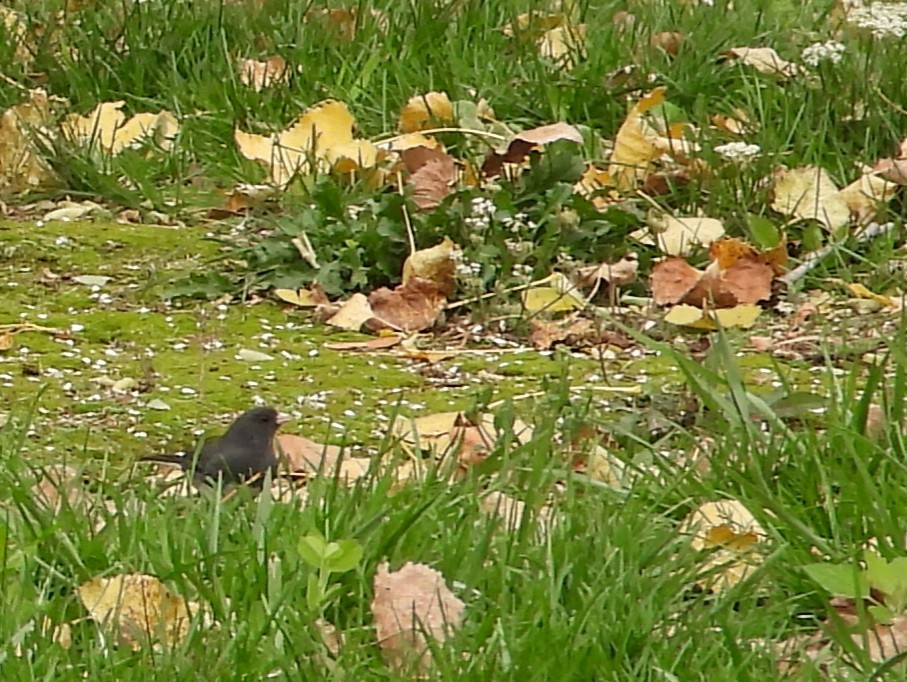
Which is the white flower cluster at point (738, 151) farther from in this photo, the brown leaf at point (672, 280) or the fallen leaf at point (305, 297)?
the fallen leaf at point (305, 297)

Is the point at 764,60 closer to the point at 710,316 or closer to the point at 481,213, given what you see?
the point at 481,213

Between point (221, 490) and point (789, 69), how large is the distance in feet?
8.40

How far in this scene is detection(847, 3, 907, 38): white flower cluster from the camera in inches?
156

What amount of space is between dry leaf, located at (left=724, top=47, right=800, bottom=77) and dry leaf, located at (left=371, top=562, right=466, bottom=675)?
8.78 feet

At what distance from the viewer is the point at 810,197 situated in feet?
13.0

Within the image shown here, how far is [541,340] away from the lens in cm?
358

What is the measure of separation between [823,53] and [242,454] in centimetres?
217

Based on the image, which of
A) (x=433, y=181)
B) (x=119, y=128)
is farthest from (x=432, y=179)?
(x=119, y=128)

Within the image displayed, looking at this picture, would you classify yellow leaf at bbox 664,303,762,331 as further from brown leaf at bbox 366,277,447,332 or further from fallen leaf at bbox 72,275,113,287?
fallen leaf at bbox 72,275,113,287

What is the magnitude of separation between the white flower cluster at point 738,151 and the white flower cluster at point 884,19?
0.37 metres

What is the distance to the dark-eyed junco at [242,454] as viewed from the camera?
103 inches

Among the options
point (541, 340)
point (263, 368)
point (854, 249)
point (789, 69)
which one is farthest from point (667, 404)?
point (789, 69)

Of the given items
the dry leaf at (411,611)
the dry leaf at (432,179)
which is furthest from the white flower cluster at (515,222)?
the dry leaf at (411,611)

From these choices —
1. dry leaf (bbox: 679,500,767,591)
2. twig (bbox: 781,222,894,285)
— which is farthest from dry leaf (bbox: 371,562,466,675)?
twig (bbox: 781,222,894,285)
